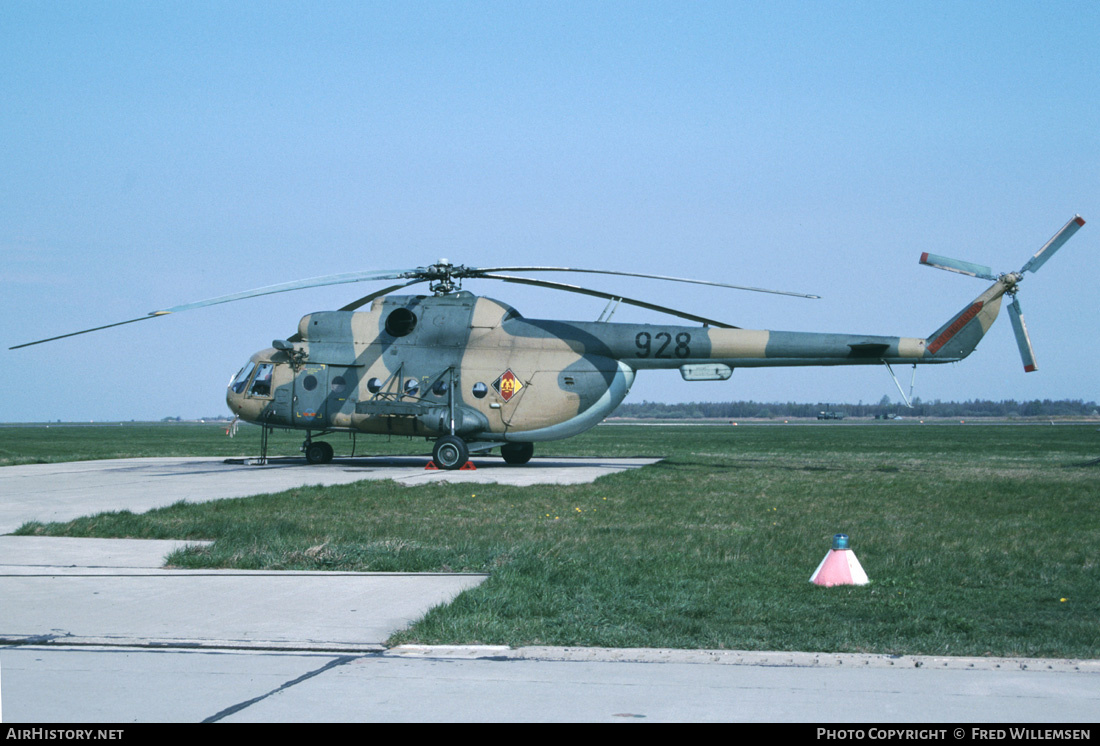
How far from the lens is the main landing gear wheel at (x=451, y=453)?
23.6 meters

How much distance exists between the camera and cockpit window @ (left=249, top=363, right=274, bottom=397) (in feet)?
83.3

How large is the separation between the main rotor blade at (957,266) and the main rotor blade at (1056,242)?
872 mm

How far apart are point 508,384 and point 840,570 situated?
15.7m

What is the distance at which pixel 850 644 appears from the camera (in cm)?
648

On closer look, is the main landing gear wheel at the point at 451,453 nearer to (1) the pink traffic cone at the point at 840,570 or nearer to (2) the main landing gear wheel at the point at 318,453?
(2) the main landing gear wheel at the point at 318,453

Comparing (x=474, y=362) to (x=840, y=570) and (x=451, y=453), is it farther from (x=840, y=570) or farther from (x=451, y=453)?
(x=840, y=570)

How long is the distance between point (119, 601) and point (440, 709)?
3.89 m

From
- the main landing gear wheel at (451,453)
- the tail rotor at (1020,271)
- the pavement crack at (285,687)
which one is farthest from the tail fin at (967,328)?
the pavement crack at (285,687)

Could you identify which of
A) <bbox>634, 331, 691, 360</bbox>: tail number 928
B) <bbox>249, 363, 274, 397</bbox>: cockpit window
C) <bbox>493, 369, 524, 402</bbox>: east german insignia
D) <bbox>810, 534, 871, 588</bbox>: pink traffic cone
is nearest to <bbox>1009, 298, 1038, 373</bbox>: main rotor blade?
<bbox>634, 331, 691, 360</bbox>: tail number 928

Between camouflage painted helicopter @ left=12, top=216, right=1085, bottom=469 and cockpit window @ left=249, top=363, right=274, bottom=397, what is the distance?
0.14 feet

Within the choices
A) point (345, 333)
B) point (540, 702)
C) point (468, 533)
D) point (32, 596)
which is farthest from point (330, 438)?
point (540, 702)

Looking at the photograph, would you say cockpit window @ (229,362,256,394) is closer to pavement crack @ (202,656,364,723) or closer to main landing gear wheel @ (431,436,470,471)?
main landing gear wheel @ (431,436,470,471)

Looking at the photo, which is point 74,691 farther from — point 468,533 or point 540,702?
point 468,533

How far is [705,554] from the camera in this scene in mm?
10391
